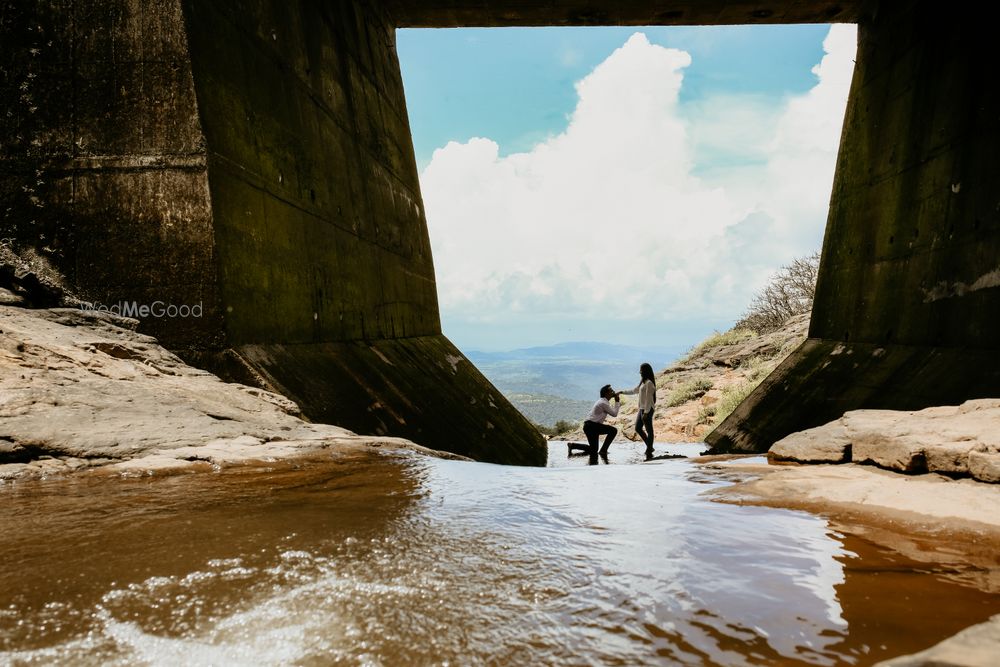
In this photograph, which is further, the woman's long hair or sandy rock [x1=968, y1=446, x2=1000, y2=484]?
the woman's long hair

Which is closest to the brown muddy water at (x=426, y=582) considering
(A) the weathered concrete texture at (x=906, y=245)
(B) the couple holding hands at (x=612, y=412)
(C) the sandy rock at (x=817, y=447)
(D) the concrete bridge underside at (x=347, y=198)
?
(C) the sandy rock at (x=817, y=447)

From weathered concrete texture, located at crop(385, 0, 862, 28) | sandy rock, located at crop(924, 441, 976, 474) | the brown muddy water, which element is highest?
weathered concrete texture, located at crop(385, 0, 862, 28)

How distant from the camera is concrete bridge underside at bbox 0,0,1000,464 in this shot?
5.00 metres

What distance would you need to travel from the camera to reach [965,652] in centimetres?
124

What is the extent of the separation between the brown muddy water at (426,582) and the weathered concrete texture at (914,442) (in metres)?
1.23

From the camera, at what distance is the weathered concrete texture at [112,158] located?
16.1ft

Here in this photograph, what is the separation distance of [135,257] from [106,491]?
282 centimetres

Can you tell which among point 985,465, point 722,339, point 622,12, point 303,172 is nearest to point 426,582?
point 985,465

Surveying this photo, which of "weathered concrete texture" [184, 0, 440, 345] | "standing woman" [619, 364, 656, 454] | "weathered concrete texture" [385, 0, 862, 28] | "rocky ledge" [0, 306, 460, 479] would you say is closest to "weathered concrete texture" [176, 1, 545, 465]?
"weathered concrete texture" [184, 0, 440, 345]

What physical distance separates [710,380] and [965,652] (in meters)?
18.2

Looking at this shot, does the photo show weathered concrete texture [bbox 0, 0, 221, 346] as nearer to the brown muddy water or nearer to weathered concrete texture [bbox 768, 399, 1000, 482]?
the brown muddy water

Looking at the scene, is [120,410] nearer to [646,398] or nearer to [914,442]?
[914,442]

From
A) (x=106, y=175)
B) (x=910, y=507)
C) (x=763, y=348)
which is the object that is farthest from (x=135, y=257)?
(x=763, y=348)

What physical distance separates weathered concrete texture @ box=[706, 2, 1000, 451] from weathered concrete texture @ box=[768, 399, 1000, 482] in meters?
1.67
